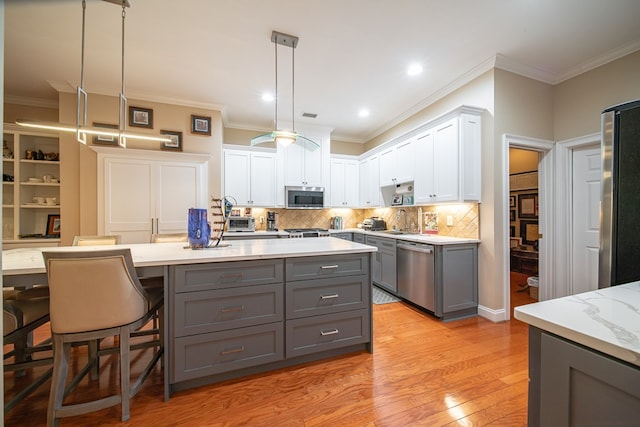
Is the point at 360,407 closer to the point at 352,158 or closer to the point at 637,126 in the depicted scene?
the point at 637,126

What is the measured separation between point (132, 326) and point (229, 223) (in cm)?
283

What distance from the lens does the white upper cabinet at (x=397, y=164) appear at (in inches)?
150

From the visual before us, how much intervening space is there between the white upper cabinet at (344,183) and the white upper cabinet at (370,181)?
5.2 inches

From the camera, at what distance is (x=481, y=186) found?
3000 mm

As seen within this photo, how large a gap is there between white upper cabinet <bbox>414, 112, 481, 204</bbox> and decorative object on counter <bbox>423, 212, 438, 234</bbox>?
1.53ft

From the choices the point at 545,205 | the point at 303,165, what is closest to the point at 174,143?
the point at 303,165

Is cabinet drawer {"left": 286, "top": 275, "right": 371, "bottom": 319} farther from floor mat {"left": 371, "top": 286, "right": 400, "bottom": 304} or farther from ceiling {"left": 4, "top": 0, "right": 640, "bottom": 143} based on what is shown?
ceiling {"left": 4, "top": 0, "right": 640, "bottom": 143}

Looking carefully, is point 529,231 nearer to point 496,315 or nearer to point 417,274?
point 496,315

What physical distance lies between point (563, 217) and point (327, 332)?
10.5 feet

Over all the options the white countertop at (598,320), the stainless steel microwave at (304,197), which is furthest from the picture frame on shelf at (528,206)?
the white countertop at (598,320)

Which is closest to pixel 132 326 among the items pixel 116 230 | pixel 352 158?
pixel 116 230

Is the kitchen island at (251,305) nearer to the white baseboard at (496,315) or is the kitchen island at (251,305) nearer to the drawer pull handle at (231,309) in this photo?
the drawer pull handle at (231,309)

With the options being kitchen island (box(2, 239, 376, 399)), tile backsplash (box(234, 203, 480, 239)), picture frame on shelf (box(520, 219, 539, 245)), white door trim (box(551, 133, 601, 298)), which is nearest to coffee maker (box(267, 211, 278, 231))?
tile backsplash (box(234, 203, 480, 239))

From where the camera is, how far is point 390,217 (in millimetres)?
4922
